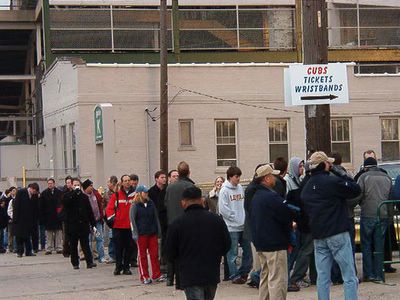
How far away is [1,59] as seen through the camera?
5384 cm

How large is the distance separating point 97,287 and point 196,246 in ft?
20.4

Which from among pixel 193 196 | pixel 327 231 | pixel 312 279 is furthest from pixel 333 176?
pixel 312 279

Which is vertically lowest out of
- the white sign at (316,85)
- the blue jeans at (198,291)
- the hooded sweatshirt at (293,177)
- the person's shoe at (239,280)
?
the person's shoe at (239,280)

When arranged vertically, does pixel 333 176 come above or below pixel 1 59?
below

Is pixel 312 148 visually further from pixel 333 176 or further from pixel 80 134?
pixel 80 134

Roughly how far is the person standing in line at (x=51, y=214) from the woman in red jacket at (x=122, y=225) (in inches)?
215

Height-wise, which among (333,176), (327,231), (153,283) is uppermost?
(333,176)

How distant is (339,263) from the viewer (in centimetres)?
1034

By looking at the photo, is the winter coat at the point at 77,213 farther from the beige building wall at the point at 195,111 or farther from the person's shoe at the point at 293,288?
the beige building wall at the point at 195,111

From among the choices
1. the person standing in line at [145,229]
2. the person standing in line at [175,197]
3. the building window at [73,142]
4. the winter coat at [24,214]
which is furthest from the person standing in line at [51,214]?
the person standing in line at [175,197]

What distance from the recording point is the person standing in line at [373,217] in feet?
42.2

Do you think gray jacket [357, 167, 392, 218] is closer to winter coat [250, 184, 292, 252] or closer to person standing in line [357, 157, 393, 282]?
person standing in line [357, 157, 393, 282]

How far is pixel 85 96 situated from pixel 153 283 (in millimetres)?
14706

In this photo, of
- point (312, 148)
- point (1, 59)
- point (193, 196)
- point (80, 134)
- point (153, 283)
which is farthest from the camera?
point (1, 59)
